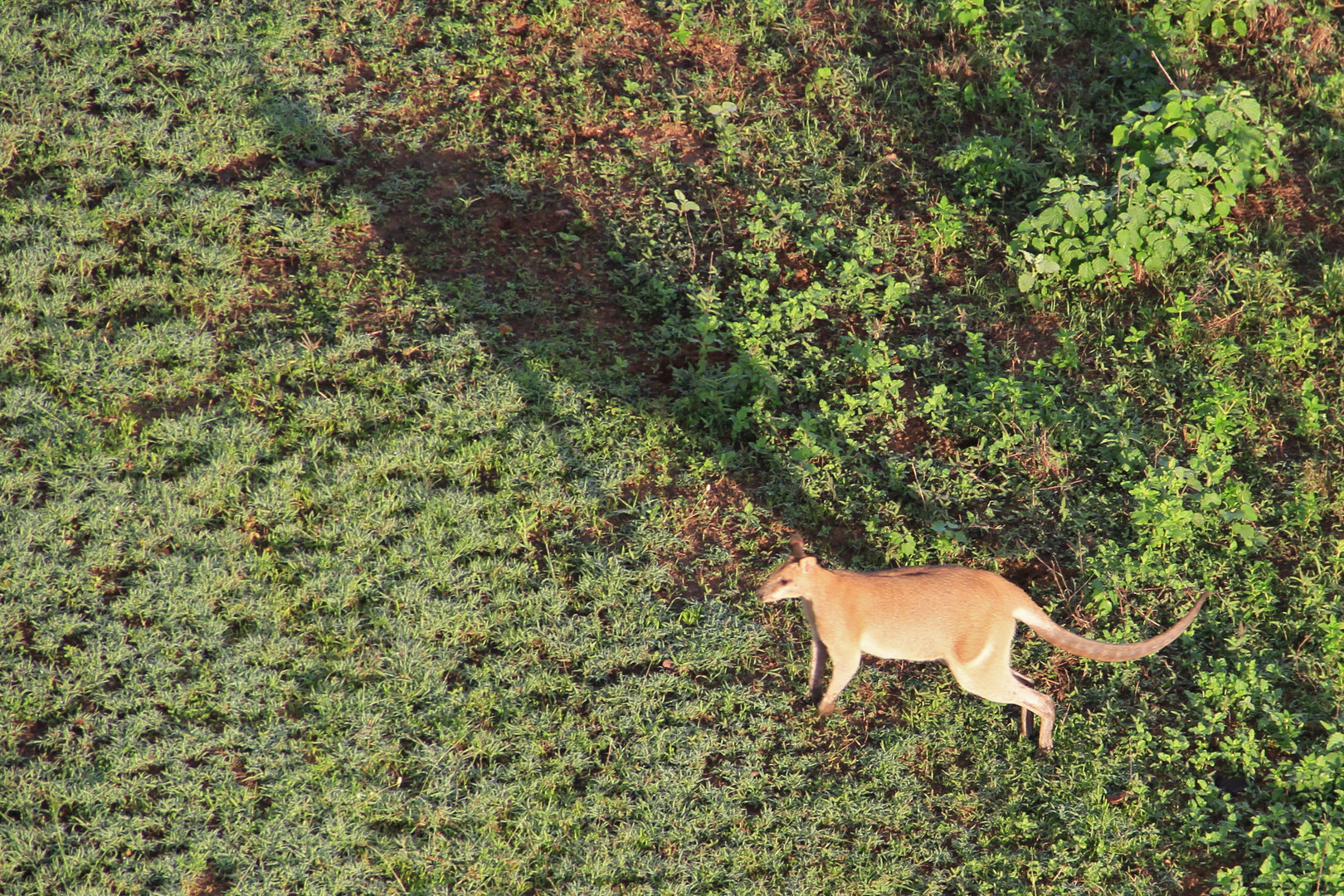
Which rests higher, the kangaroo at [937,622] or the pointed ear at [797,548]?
the pointed ear at [797,548]

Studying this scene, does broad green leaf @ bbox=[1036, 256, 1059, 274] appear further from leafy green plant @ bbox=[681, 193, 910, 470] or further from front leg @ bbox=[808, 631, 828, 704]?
front leg @ bbox=[808, 631, 828, 704]

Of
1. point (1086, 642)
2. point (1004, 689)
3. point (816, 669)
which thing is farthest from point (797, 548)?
point (1086, 642)

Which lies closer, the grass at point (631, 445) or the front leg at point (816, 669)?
the grass at point (631, 445)

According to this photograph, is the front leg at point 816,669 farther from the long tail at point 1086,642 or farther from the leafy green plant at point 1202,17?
the leafy green plant at point 1202,17

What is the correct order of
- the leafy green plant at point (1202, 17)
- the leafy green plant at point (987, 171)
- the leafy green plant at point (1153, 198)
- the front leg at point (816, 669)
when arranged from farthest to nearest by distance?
the leafy green plant at point (1202, 17)
the leafy green plant at point (987, 171)
the leafy green plant at point (1153, 198)
the front leg at point (816, 669)

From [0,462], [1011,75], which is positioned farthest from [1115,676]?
[0,462]

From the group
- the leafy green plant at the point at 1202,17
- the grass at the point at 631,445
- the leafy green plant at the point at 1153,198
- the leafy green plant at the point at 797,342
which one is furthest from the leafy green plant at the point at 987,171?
the leafy green plant at the point at 1202,17

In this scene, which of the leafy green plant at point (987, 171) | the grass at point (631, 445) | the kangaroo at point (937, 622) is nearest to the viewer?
the grass at point (631, 445)
